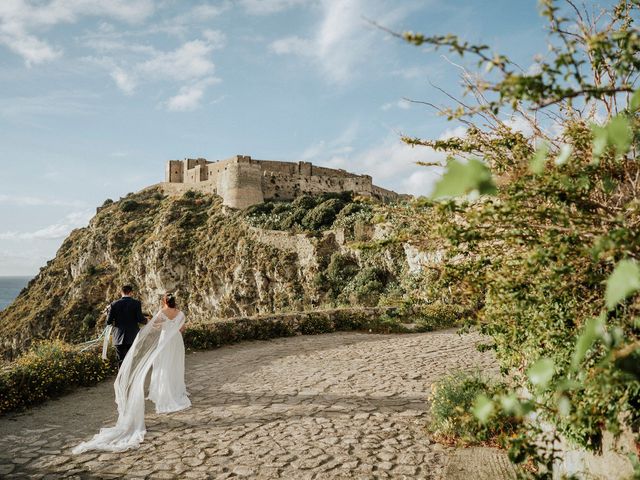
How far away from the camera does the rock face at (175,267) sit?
122 ft

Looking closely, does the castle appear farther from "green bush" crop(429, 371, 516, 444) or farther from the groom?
"green bush" crop(429, 371, 516, 444)

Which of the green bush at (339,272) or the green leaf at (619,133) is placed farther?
the green bush at (339,272)

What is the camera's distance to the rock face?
3709 centimetres

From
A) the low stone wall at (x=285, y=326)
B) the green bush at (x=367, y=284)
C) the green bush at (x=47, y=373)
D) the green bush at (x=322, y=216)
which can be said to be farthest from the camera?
the green bush at (x=322, y=216)

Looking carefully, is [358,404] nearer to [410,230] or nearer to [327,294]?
[410,230]

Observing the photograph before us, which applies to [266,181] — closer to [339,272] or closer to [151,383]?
[339,272]

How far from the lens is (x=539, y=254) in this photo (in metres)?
2.09

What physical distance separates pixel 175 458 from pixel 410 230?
3.90 m

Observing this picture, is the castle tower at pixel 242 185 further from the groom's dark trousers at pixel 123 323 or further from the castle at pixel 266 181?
the groom's dark trousers at pixel 123 323

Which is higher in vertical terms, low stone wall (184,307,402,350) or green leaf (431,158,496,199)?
green leaf (431,158,496,199)

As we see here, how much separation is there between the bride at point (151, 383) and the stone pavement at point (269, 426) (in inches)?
9.1

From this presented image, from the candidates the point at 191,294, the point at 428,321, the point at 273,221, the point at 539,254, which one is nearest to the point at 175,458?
the point at 539,254

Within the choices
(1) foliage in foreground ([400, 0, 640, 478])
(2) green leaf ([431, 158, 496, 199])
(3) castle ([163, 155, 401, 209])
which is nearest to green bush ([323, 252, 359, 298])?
(3) castle ([163, 155, 401, 209])

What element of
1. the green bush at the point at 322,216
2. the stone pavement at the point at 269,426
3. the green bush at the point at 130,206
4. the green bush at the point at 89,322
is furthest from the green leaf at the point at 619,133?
the green bush at the point at 130,206
